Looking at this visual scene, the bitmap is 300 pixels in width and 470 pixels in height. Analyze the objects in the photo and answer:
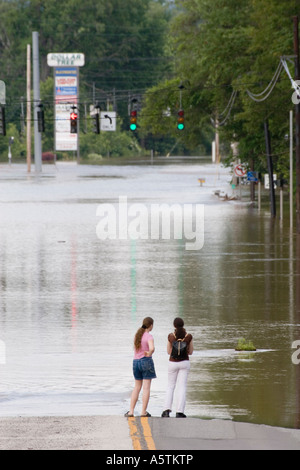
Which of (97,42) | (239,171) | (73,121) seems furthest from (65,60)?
(239,171)

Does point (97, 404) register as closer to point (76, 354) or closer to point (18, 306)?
point (76, 354)

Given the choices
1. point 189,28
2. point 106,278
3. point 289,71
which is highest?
point 189,28

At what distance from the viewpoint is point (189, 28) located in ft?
269

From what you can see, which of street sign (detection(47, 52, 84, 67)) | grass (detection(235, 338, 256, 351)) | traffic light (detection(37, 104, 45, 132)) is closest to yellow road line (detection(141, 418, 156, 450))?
grass (detection(235, 338, 256, 351))

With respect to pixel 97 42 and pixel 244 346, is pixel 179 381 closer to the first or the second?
pixel 244 346

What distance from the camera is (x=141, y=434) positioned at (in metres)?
12.8

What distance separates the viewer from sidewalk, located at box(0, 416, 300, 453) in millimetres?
12219

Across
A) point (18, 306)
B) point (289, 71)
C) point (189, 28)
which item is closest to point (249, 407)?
point (18, 306)

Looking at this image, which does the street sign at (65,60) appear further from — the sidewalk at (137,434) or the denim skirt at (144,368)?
the sidewalk at (137,434)

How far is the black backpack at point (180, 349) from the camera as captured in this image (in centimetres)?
1458

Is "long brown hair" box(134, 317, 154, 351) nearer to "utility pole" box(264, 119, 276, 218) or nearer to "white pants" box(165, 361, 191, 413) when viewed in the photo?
"white pants" box(165, 361, 191, 413)

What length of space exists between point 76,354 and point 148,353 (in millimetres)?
5756

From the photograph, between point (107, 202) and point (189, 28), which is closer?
point (107, 202)

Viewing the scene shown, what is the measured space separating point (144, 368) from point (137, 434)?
1855 mm
